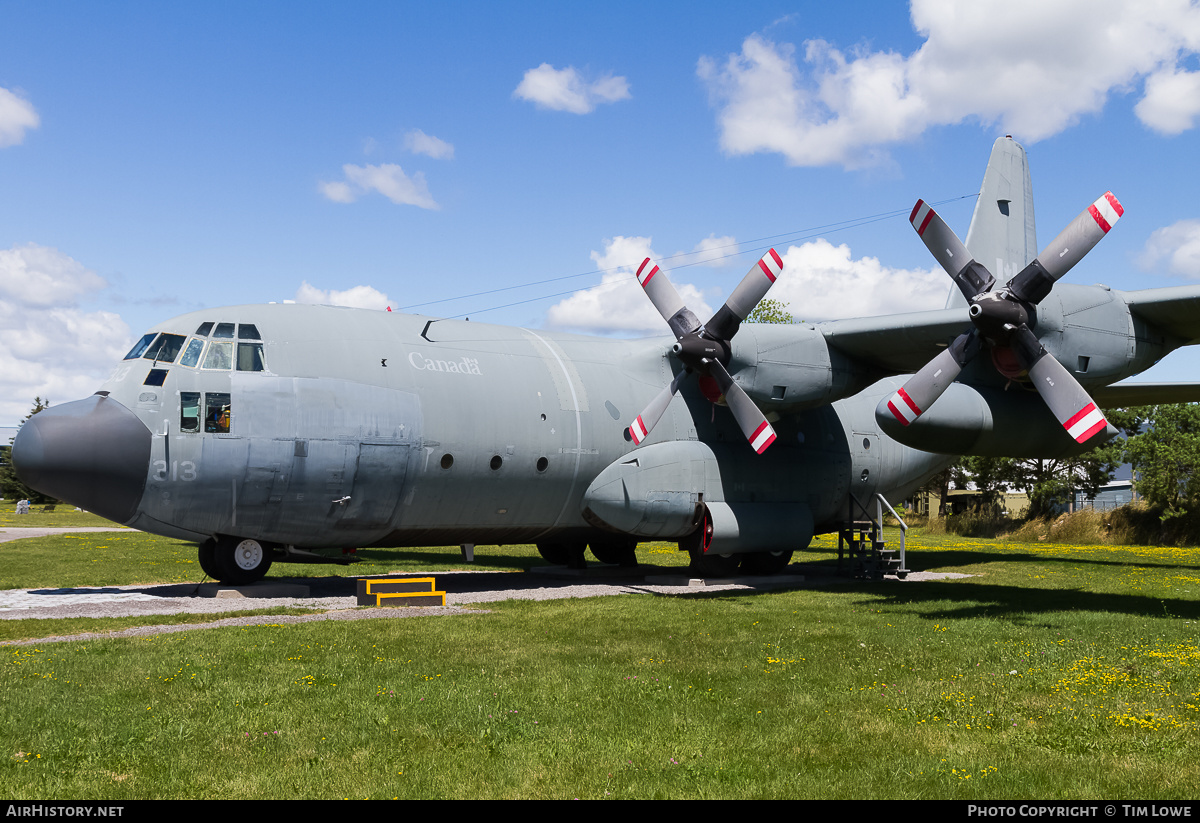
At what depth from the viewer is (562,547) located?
86.0ft

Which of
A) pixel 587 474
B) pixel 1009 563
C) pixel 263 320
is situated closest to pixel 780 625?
pixel 587 474

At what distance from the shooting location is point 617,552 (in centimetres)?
2606

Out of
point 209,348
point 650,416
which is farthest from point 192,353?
point 650,416

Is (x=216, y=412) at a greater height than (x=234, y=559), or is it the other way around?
(x=216, y=412)

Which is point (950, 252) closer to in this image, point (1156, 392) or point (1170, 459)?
point (1156, 392)

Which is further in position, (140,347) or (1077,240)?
(140,347)

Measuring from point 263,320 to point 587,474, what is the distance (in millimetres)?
7641

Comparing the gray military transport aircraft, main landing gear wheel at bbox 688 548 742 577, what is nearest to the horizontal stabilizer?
the gray military transport aircraft

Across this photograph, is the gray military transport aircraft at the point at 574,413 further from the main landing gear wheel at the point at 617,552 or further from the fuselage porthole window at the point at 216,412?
the main landing gear wheel at the point at 617,552

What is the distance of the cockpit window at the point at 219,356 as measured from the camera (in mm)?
17750

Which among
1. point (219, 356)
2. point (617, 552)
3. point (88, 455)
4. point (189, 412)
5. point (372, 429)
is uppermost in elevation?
point (219, 356)

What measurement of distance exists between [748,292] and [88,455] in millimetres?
13404

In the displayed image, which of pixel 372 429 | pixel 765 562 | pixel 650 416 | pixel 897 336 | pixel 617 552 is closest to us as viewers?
pixel 372 429
